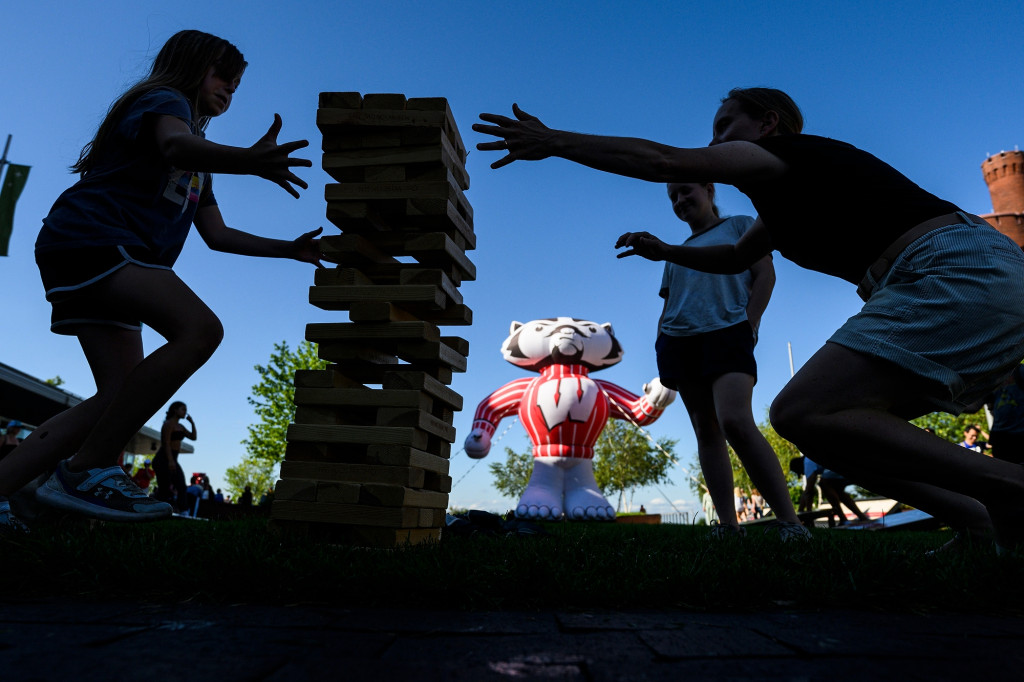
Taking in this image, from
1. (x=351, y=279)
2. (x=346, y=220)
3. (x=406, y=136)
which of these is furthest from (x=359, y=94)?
(x=351, y=279)

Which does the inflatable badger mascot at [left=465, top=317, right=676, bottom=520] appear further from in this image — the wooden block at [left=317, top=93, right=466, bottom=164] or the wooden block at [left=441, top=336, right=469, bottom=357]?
the wooden block at [left=317, top=93, right=466, bottom=164]

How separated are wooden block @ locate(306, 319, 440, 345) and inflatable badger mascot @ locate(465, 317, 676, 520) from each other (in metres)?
7.66

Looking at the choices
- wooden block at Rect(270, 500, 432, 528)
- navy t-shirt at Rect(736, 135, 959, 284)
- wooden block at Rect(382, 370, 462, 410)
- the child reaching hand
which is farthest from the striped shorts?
A: the child reaching hand

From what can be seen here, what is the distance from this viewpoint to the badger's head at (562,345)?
11.9 metres

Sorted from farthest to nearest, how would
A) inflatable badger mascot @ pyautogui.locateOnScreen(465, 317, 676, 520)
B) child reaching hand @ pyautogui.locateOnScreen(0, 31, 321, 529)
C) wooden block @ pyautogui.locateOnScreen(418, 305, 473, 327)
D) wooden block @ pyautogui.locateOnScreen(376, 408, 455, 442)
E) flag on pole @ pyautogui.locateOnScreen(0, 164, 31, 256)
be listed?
1. flag on pole @ pyautogui.locateOnScreen(0, 164, 31, 256)
2. inflatable badger mascot @ pyautogui.locateOnScreen(465, 317, 676, 520)
3. wooden block @ pyautogui.locateOnScreen(418, 305, 473, 327)
4. wooden block @ pyautogui.locateOnScreen(376, 408, 455, 442)
5. child reaching hand @ pyautogui.locateOnScreen(0, 31, 321, 529)

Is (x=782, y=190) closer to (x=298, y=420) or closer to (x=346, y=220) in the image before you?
(x=346, y=220)

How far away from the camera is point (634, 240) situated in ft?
11.1

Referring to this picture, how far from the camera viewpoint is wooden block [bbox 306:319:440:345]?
9.57 ft

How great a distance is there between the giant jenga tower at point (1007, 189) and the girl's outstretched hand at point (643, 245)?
54325 mm

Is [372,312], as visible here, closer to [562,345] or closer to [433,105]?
[433,105]

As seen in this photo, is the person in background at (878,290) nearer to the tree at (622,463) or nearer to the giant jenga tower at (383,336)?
the giant jenga tower at (383,336)

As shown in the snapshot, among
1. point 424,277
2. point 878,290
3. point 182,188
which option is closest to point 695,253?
point 878,290

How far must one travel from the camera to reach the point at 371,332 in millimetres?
2936

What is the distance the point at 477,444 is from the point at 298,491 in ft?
30.5
